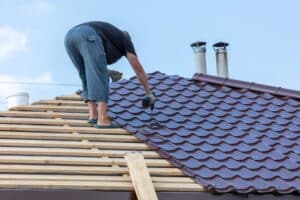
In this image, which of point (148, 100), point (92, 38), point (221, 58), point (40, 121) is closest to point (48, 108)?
point (40, 121)

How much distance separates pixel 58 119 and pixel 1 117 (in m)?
0.53

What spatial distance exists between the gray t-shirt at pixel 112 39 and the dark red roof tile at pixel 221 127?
2.30ft

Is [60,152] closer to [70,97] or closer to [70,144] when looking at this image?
[70,144]

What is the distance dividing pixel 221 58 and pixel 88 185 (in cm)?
645

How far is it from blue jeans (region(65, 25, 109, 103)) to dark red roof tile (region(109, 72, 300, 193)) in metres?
0.46

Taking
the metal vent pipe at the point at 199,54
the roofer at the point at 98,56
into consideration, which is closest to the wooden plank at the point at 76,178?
the roofer at the point at 98,56

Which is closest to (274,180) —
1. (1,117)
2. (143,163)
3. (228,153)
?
(228,153)

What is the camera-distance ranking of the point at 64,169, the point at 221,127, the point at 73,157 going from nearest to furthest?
the point at 64,169
the point at 73,157
the point at 221,127

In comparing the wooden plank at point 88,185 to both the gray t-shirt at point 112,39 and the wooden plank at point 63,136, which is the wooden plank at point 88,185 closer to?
the wooden plank at point 63,136

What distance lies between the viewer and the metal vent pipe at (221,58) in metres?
10.5

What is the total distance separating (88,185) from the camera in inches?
177

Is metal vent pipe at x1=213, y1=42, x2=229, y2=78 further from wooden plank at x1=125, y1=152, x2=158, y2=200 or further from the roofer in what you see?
wooden plank at x1=125, y1=152, x2=158, y2=200

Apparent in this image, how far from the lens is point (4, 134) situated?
17.6 ft

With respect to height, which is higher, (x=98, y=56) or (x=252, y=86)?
(x=98, y=56)
